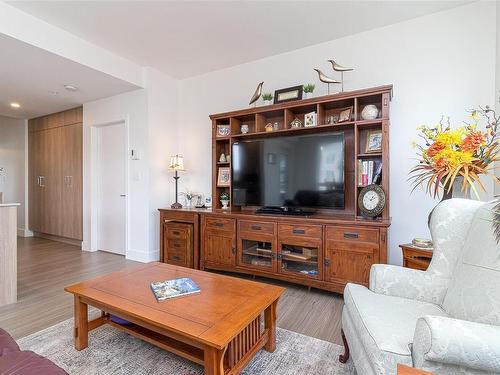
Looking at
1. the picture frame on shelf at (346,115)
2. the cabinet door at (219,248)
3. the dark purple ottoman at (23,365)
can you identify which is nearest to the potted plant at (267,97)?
the picture frame on shelf at (346,115)

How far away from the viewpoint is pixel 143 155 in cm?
366

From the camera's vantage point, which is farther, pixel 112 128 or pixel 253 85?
pixel 112 128

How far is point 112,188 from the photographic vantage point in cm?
412

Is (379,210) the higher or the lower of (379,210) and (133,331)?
the higher

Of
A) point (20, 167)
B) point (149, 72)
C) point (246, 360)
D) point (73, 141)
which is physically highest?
point (149, 72)

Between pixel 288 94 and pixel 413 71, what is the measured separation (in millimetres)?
1237

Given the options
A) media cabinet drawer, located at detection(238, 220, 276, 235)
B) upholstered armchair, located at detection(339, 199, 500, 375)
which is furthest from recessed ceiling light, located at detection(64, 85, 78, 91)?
upholstered armchair, located at detection(339, 199, 500, 375)

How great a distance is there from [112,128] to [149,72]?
110 centimetres

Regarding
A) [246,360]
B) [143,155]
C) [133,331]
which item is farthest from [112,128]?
[246,360]

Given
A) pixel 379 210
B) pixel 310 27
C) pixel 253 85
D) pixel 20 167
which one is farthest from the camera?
pixel 20 167

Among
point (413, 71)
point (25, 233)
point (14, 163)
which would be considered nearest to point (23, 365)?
point (413, 71)

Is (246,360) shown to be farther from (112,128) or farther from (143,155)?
(112,128)

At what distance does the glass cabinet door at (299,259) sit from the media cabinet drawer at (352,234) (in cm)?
21

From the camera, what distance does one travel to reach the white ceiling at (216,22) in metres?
2.40
